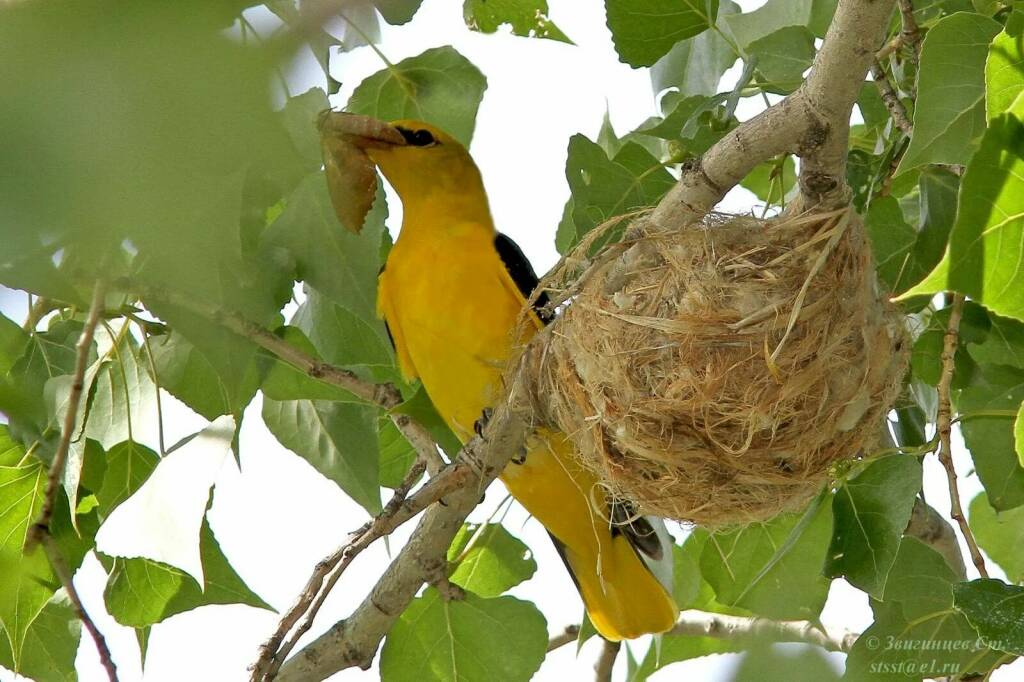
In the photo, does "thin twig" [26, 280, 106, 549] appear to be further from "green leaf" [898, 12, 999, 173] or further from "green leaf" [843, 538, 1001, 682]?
"green leaf" [843, 538, 1001, 682]

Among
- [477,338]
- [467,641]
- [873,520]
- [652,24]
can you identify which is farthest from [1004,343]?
[467,641]

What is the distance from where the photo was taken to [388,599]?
9.19ft

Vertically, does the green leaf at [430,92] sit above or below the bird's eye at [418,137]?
below

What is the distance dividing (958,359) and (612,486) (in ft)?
3.19

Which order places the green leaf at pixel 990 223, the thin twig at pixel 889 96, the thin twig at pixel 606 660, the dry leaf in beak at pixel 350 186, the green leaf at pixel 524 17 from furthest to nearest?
the thin twig at pixel 606 660 < the green leaf at pixel 524 17 < the thin twig at pixel 889 96 < the dry leaf in beak at pixel 350 186 < the green leaf at pixel 990 223

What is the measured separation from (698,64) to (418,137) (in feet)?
2.98

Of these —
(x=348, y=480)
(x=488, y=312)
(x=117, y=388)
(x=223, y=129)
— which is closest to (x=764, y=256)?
(x=488, y=312)

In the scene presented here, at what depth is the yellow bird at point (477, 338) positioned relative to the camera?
10.7 ft

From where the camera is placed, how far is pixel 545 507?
11.7ft

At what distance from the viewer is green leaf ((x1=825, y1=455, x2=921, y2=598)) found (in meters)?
2.36

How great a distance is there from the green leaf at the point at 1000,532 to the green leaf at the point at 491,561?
1.42 meters

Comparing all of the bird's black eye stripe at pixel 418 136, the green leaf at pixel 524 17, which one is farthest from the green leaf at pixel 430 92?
the bird's black eye stripe at pixel 418 136

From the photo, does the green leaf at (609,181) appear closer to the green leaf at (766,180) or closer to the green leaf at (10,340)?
the green leaf at (766,180)

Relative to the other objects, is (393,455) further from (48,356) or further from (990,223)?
(990,223)
